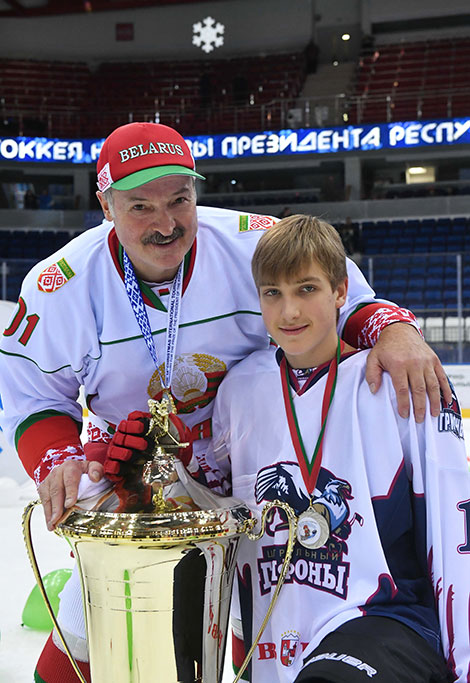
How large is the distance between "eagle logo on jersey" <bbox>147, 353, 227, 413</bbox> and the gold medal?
0.41 metres

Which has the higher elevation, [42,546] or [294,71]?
[294,71]

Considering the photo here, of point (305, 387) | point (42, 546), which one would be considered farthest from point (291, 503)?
point (42, 546)

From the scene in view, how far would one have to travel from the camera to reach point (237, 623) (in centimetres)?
153

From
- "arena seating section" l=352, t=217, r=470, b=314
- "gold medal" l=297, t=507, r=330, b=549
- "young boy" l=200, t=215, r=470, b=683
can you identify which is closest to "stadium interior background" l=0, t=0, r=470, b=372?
"arena seating section" l=352, t=217, r=470, b=314

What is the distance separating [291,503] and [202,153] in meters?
11.1

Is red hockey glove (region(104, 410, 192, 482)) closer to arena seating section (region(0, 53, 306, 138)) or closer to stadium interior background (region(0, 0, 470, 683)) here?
stadium interior background (region(0, 0, 470, 683))

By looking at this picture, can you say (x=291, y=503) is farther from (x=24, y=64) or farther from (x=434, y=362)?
(x=24, y=64)

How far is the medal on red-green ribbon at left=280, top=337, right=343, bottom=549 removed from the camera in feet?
4.23

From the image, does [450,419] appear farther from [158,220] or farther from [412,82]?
[412,82]

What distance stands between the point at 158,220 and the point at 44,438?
50 centimetres

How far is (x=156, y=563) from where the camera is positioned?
45.5 inches

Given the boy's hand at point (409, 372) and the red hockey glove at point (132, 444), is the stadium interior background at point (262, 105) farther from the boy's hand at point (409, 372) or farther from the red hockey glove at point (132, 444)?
the red hockey glove at point (132, 444)

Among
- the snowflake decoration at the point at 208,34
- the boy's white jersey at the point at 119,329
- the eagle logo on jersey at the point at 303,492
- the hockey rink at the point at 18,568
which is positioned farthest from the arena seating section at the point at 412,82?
the eagle logo on jersey at the point at 303,492

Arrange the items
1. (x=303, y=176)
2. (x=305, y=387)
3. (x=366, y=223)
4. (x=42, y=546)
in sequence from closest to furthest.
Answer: (x=305, y=387), (x=42, y=546), (x=366, y=223), (x=303, y=176)
